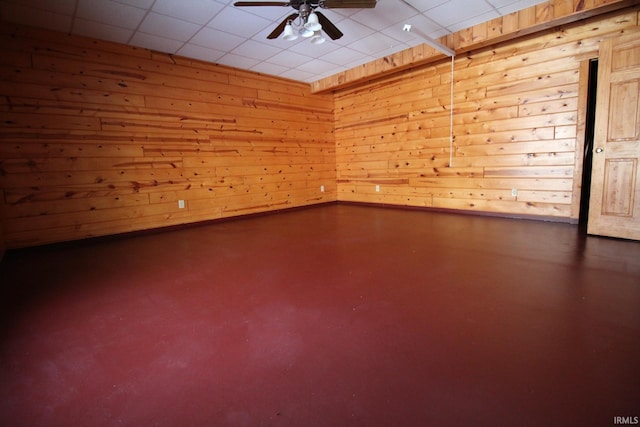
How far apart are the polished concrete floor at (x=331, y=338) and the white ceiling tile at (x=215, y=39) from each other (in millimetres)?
2834

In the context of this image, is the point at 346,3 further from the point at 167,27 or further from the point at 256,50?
the point at 167,27

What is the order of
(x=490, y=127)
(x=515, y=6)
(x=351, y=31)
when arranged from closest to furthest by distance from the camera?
1. (x=515, y=6)
2. (x=351, y=31)
3. (x=490, y=127)

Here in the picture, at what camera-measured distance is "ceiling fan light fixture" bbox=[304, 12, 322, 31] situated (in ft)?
8.69

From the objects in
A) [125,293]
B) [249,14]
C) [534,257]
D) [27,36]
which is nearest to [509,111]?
[534,257]

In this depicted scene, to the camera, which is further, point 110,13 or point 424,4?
point 424,4

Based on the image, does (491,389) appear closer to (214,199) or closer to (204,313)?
(204,313)

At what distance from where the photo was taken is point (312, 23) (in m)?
2.69

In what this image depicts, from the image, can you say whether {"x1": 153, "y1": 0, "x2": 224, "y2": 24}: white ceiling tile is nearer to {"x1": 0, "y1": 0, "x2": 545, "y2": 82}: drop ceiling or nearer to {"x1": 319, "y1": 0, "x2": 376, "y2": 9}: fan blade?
{"x1": 0, "y1": 0, "x2": 545, "y2": 82}: drop ceiling

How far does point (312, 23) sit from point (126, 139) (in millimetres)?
3091

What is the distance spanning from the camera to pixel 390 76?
18.7 ft

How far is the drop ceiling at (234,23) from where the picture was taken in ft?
10.4

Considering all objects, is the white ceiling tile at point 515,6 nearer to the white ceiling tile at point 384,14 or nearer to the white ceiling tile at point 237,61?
the white ceiling tile at point 384,14

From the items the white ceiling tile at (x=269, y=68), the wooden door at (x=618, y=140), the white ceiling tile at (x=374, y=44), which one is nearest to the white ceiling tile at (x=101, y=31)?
the white ceiling tile at (x=269, y=68)

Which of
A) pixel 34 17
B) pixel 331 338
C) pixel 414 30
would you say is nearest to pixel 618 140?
pixel 414 30
